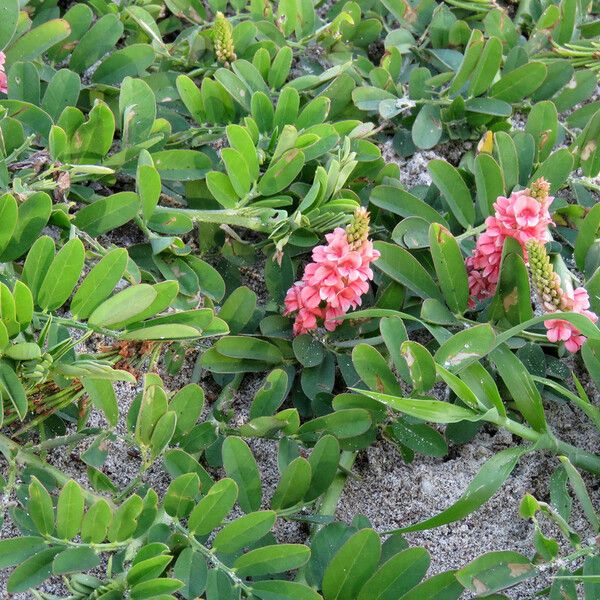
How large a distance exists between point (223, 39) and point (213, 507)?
2.61 feet

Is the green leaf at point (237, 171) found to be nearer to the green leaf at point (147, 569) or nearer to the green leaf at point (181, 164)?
the green leaf at point (181, 164)

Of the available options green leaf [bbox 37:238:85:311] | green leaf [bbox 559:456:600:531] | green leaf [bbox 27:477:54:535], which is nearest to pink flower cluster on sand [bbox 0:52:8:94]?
green leaf [bbox 37:238:85:311]

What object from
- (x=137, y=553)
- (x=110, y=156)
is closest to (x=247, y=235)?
(x=110, y=156)

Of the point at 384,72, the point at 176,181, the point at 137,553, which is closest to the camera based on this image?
the point at 137,553

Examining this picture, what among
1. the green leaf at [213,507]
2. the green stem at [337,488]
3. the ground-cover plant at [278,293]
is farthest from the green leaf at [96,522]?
the green stem at [337,488]

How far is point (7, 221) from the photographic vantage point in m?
1.15

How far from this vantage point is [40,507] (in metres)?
1.06

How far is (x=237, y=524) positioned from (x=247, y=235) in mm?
546

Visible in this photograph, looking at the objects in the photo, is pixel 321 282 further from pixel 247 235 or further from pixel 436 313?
pixel 247 235

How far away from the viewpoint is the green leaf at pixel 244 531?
3.57 feet

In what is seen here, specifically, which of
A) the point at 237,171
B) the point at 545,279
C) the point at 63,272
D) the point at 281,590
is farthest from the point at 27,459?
the point at 545,279

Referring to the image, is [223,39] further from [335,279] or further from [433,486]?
[433,486]

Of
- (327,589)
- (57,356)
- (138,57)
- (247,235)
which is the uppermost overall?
(138,57)

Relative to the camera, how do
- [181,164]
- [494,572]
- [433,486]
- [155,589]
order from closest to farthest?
[155,589] < [494,572] < [433,486] < [181,164]
